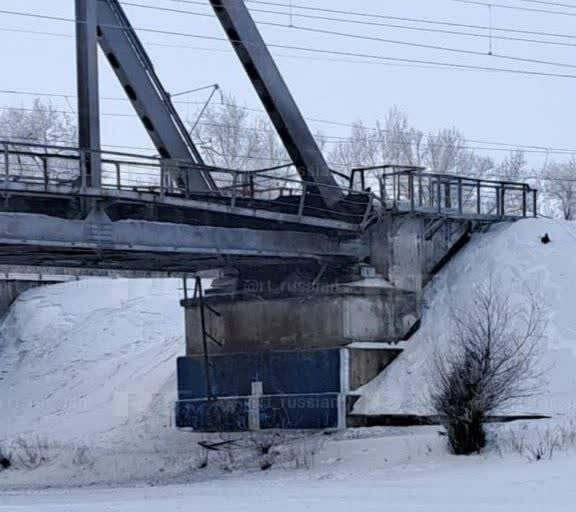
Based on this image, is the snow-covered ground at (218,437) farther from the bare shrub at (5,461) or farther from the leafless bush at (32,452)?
the bare shrub at (5,461)

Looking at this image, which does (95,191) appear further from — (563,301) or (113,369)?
(113,369)

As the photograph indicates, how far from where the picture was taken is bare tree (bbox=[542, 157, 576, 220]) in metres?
71.8

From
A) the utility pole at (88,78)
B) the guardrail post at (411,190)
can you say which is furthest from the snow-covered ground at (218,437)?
the utility pole at (88,78)

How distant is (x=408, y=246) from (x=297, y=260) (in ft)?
10.2

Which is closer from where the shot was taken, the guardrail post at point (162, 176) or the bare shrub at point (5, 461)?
the guardrail post at point (162, 176)

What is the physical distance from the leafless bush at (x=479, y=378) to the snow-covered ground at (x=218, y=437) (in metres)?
0.43

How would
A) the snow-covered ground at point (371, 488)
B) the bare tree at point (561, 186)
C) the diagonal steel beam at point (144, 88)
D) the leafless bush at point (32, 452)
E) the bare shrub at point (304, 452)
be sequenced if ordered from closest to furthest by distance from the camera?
1. the snow-covered ground at point (371, 488)
2. the bare shrub at point (304, 452)
3. the diagonal steel beam at point (144, 88)
4. the leafless bush at point (32, 452)
5. the bare tree at point (561, 186)

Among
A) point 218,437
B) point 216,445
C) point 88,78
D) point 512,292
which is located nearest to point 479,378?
point 512,292

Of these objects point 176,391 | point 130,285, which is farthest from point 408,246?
point 130,285

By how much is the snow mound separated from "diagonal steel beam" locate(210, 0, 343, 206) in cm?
882

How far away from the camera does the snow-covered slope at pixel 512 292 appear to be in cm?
3222

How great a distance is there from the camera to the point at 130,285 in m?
56.8

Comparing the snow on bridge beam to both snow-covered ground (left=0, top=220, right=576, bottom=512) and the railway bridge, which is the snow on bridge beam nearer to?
the railway bridge

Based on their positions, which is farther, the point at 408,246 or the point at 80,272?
the point at 80,272
